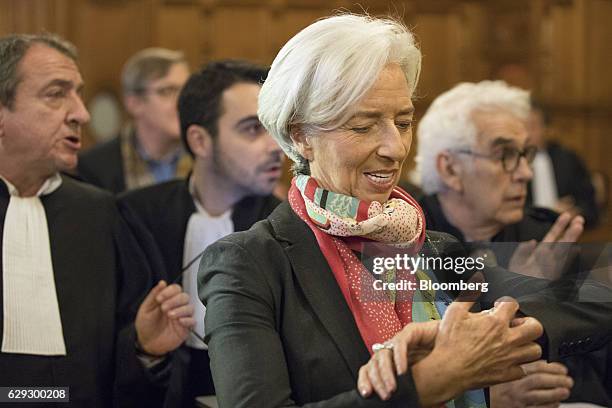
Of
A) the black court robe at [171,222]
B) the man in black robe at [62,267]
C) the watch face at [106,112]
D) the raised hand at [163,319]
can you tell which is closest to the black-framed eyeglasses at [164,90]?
the watch face at [106,112]

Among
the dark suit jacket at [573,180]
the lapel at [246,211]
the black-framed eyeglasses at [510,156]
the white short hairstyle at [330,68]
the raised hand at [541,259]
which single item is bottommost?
the dark suit jacket at [573,180]

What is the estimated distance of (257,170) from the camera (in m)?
3.69

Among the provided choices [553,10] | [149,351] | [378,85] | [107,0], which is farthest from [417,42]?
[553,10]

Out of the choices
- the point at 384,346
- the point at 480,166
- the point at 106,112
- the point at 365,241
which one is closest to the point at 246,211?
the point at 480,166

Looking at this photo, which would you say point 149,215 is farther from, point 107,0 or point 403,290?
point 107,0

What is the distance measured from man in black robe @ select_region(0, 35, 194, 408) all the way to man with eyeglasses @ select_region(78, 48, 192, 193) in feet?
6.19

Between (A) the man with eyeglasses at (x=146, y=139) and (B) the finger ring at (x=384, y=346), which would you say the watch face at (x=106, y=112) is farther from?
(B) the finger ring at (x=384, y=346)

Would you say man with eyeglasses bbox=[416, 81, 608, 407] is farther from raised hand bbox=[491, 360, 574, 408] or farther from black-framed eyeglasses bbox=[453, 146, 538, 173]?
raised hand bbox=[491, 360, 574, 408]

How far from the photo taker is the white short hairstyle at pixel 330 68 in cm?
214

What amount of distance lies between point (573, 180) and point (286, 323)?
5.38 m

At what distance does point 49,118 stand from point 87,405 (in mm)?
893

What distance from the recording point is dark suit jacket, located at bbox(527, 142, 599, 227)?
7.06 meters

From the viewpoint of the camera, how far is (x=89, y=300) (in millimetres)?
3061

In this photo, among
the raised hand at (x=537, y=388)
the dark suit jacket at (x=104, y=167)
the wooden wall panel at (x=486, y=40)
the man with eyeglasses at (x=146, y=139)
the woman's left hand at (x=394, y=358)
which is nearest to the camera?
the woman's left hand at (x=394, y=358)
